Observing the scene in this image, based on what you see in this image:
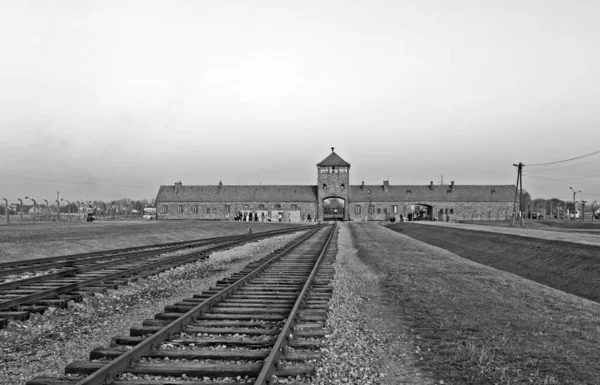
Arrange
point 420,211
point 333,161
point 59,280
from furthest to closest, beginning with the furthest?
point 420,211 < point 333,161 < point 59,280

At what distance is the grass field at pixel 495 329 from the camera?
240 inches

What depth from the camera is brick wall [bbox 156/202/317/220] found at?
96000mm

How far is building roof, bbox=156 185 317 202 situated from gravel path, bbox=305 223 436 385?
85662 mm

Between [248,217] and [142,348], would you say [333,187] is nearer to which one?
[248,217]

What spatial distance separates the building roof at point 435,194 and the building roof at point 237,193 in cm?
1035

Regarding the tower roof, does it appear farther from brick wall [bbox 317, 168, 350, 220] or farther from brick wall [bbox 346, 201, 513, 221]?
brick wall [bbox 346, 201, 513, 221]

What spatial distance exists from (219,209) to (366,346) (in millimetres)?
91415

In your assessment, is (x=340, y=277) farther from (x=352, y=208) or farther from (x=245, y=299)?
(x=352, y=208)

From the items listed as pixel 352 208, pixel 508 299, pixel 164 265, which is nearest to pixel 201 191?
pixel 352 208

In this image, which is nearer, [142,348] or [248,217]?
[142,348]

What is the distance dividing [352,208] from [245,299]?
88.4m

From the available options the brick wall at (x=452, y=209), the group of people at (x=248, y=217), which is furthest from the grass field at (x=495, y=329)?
the brick wall at (x=452, y=209)

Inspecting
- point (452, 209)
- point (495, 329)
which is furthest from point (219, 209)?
point (495, 329)

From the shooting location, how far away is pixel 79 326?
809 cm
